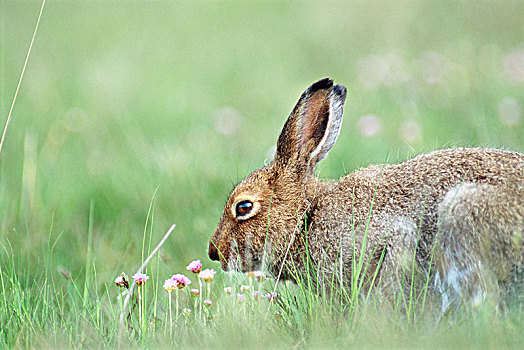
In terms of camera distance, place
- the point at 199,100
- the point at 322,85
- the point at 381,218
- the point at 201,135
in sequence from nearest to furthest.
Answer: the point at 381,218 < the point at 322,85 < the point at 201,135 < the point at 199,100

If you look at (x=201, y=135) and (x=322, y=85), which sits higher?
(x=201, y=135)

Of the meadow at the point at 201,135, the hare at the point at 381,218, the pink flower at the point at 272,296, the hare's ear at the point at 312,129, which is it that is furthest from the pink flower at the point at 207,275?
the hare's ear at the point at 312,129

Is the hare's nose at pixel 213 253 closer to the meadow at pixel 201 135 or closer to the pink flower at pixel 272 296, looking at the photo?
the meadow at pixel 201 135

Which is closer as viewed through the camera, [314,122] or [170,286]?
[170,286]

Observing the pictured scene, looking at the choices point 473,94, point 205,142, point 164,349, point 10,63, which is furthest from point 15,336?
point 10,63

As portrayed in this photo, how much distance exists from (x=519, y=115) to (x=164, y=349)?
187 inches

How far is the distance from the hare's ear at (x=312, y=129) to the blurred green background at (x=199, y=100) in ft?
1.58

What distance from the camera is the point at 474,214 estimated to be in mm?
4133

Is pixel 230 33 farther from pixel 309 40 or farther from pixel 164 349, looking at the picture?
pixel 164 349

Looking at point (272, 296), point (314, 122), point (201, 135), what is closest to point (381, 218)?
point (272, 296)

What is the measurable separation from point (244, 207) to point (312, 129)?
74 centimetres

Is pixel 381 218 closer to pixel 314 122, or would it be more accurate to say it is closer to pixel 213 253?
pixel 314 122

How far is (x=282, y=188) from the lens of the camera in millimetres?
5281

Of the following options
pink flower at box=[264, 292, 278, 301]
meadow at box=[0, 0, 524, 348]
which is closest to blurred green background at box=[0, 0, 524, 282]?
meadow at box=[0, 0, 524, 348]
